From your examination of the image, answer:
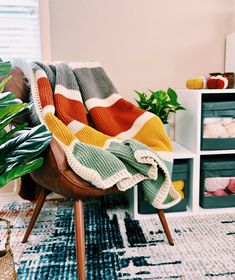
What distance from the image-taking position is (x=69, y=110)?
1.45m

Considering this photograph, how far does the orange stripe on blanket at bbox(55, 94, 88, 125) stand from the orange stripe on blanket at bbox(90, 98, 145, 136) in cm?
Answer: 8

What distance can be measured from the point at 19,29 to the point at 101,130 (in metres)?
0.90

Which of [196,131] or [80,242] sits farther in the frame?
[196,131]

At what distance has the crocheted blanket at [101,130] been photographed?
3.79 feet

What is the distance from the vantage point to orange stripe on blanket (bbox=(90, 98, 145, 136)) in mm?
1502

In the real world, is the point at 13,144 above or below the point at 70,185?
above

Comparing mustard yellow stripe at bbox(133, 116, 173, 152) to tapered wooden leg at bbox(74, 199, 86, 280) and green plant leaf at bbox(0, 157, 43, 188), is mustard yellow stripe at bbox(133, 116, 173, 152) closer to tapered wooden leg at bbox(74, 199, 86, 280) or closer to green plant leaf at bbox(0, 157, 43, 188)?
tapered wooden leg at bbox(74, 199, 86, 280)

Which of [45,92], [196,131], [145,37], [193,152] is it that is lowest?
[193,152]

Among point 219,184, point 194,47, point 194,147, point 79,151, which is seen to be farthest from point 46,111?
point 194,47

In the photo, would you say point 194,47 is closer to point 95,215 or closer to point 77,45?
point 77,45

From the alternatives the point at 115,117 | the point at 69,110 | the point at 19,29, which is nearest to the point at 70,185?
the point at 69,110

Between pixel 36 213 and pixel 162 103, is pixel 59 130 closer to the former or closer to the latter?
pixel 36 213

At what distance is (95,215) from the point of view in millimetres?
1778

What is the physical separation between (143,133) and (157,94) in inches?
14.9
